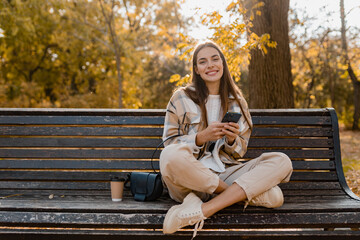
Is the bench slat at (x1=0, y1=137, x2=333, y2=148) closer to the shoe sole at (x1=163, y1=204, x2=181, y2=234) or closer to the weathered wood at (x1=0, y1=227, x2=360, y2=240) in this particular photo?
the weathered wood at (x1=0, y1=227, x2=360, y2=240)

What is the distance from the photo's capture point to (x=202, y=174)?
2.58 m

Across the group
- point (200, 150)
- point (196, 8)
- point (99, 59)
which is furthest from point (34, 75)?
point (200, 150)

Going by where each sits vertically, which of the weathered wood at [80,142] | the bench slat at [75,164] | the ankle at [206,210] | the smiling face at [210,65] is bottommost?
the ankle at [206,210]

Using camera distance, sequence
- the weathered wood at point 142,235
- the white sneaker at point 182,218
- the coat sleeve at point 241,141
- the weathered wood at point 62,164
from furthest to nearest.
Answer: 1. the weathered wood at point 62,164
2. the coat sleeve at point 241,141
3. the weathered wood at point 142,235
4. the white sneaker at point 182,218

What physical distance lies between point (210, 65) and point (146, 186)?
116 cm

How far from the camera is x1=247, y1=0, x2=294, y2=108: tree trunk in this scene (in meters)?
5.09

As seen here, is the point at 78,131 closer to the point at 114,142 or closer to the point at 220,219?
the point at 114,142

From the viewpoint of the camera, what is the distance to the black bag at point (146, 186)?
9.46ft

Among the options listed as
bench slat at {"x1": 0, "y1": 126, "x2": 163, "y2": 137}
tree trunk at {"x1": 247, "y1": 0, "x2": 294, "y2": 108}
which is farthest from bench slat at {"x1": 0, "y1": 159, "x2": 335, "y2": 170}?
tree trunk at {"x1": 247, "y1": 0, "x2": 294, "y2": 108}

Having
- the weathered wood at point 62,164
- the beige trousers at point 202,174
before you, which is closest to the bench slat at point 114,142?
the weathered wood at point 62,164

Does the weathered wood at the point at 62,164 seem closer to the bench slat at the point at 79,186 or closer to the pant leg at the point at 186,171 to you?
the bench slat at the point at 79,186

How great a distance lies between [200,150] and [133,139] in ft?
2.34

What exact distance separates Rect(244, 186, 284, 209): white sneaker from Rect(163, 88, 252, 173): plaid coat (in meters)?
0.54

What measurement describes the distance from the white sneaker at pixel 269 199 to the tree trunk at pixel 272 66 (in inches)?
104
